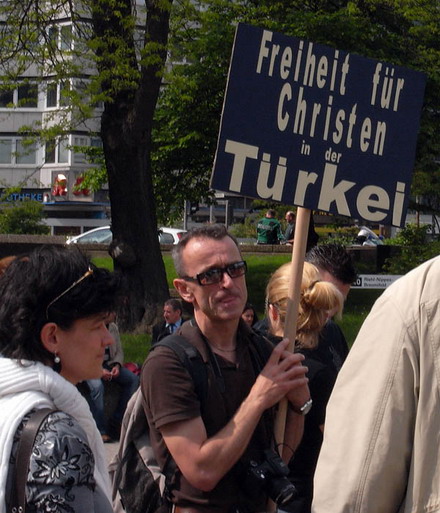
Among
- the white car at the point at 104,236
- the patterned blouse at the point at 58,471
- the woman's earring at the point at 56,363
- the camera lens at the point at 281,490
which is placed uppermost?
the woman's earring at the point at 56,363

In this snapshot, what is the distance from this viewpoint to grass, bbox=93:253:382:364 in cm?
1259

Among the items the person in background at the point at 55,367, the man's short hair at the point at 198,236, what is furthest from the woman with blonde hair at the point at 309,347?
the person in background at the point at 55,367

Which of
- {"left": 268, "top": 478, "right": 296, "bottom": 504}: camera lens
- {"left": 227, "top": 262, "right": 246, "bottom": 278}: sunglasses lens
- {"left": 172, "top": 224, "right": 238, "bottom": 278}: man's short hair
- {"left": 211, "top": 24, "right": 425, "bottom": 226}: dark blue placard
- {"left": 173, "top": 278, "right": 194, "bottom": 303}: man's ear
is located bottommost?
{"left": 268, "top": 478, "right": 296, "bottom": 504}: camera lens

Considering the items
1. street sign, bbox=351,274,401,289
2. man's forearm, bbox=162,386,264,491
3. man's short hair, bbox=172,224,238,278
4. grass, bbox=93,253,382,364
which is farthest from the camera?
street sign, bbox=351,274,401,289

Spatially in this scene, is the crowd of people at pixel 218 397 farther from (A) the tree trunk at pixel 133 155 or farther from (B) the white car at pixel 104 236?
(B) the white car at pixel 104 236

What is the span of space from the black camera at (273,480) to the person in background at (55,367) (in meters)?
0.80

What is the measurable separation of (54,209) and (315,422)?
179ft

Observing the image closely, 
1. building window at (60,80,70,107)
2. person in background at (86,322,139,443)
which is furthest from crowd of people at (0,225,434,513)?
building window at (60,80,70,107)

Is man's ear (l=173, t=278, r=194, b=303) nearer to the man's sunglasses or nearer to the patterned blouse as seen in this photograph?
the man's sunglasses

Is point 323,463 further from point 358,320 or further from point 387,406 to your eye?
point 358,320

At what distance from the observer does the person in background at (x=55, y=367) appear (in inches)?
88.4

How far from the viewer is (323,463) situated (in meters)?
2.45

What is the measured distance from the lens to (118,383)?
970 cm

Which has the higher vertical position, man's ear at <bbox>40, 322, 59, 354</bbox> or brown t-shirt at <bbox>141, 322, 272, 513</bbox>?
man's ear at <bbox>40, 322, 59, 354</bbox>
